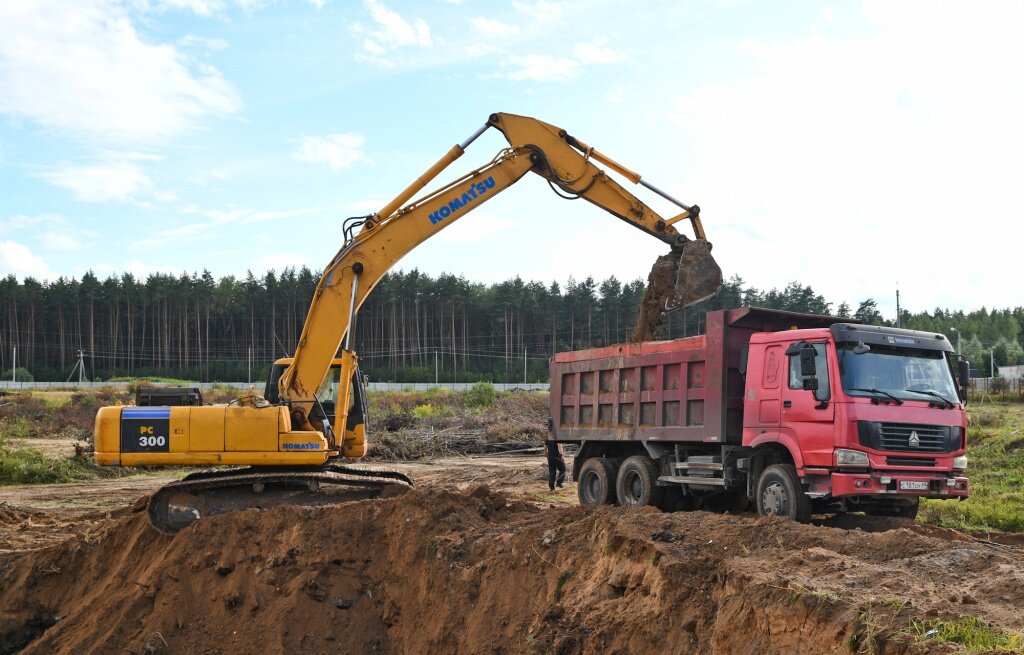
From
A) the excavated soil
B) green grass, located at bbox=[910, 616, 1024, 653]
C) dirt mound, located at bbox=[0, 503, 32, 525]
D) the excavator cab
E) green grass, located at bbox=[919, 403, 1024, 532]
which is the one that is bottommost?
dirt mound, located at bbox=[0, 503, 32, 525]

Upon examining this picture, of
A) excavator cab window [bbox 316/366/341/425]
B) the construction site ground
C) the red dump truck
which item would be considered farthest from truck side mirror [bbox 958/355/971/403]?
excavator cab window [bbox 316/366/341/425]

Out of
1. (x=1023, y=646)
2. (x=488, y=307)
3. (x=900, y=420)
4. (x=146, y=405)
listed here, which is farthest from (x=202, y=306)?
(x=1023, y=646)

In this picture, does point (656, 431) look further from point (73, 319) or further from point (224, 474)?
point (73, 319)

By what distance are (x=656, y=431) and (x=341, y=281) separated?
5.04 meters

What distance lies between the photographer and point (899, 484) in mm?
11203

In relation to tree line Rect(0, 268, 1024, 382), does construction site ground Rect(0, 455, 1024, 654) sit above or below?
below

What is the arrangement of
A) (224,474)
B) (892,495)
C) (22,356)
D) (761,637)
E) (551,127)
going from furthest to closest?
1. (22,356)
2. (551,127)
3. (224,474)
4. (892,495)
5. (761,637)

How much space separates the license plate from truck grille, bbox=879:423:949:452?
1.29 ft

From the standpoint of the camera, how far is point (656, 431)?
1377 centimetres

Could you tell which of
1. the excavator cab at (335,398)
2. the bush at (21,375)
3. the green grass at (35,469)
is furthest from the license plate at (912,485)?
the bush at (21,375)

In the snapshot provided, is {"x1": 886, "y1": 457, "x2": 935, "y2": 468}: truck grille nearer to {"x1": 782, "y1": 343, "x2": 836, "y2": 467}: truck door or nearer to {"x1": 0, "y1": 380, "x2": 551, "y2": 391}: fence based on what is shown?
{"x1": 782, "y1": 343, "x2": 836, "y2": 467}: truck door

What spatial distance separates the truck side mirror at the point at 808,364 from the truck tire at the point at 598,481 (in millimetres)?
4286

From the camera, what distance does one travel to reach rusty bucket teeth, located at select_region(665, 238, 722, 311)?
47.4ft

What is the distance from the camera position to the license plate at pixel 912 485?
11.2 m
